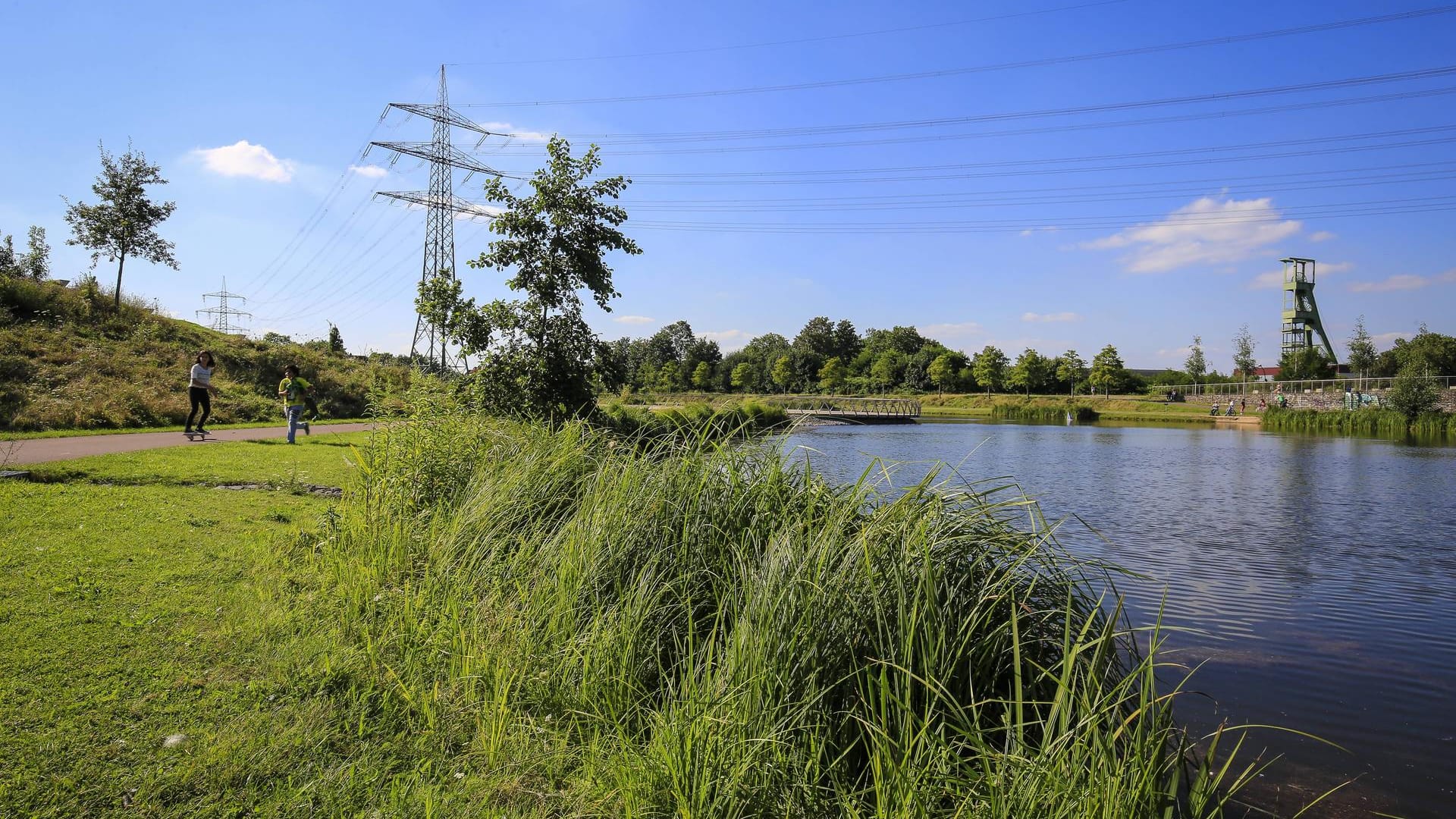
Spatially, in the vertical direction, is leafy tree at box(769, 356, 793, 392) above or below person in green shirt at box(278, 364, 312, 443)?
above

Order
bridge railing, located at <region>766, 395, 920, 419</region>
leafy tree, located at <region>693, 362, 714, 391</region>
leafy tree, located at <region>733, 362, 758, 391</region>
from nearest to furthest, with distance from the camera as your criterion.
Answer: bridge railing, located at <region>766, 395, 920, 419</region> → leafy tree, located at <region>733, 362, 758, 391</region> → leafy tree, located at <region>693, 362, 714, 391</region>

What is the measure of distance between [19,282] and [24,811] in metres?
30.0

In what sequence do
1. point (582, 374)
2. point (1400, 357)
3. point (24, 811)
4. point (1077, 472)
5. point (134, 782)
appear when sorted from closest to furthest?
point (24, 811)
point (134, 782)
point (582, 374)
point (1077, 472)
point (1400, 357)

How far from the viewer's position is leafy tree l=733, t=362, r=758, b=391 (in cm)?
8900

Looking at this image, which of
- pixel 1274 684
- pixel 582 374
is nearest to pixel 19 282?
pixel 582 374

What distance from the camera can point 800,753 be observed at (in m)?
3.58

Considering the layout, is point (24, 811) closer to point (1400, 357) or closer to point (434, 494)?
point (434, 494)

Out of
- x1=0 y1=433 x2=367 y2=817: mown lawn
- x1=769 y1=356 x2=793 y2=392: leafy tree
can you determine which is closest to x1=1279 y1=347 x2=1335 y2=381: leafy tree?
x1=769 y1=356 x2=793 y2=392: leafy tree

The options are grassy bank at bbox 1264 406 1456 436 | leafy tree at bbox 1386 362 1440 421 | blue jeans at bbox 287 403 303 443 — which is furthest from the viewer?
leafy tree at bbox 1386 362 1440 421

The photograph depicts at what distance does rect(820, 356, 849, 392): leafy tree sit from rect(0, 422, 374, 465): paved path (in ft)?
238

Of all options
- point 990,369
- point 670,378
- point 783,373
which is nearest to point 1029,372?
point 990,369

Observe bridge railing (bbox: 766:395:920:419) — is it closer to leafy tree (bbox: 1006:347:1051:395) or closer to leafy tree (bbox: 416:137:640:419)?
leafy tree (bbox: 1006:347:1051:395)

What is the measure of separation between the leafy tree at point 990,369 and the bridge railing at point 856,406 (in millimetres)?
17120

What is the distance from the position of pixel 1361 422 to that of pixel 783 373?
175ft
